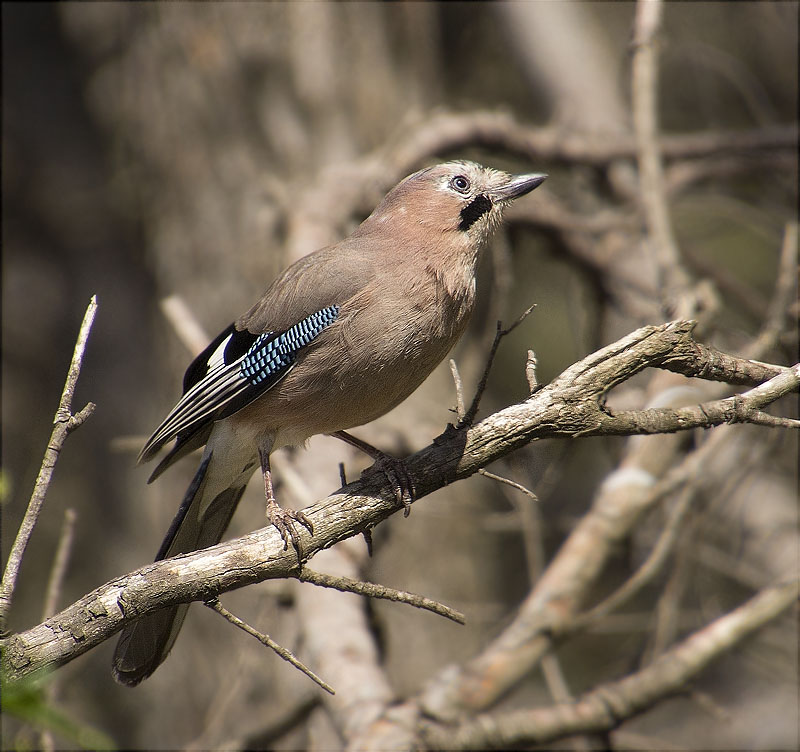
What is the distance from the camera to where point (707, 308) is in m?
4.00

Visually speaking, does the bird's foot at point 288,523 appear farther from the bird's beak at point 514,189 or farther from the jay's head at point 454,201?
the bird's beak at point 514,189

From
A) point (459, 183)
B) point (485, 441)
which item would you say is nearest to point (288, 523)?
point (485, 441)

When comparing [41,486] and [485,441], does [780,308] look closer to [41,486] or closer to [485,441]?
[485,441]

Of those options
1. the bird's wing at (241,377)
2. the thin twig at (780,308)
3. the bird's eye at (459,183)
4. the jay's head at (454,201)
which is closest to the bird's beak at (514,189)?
the jay's head at (454,201)

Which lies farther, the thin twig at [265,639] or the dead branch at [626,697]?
the dead branch at [626,697]

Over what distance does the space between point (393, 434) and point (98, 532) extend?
2.35m

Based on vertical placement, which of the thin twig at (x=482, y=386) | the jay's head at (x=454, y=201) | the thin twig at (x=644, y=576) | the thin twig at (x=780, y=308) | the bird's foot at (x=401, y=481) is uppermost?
the jay's head at (x=454, y=201)

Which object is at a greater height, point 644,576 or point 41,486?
point 41,486

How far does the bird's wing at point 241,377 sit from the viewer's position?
343cm

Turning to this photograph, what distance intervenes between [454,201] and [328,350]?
3.17ft

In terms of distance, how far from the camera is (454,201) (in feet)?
12.4

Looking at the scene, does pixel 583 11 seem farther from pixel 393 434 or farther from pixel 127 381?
pixel 127 381

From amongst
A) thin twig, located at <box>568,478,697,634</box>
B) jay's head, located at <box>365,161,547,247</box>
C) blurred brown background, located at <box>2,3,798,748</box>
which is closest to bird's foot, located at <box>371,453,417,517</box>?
jay's head, located at <box>365,161,547,247</box>

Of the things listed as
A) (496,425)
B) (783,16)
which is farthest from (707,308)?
(783,16)
